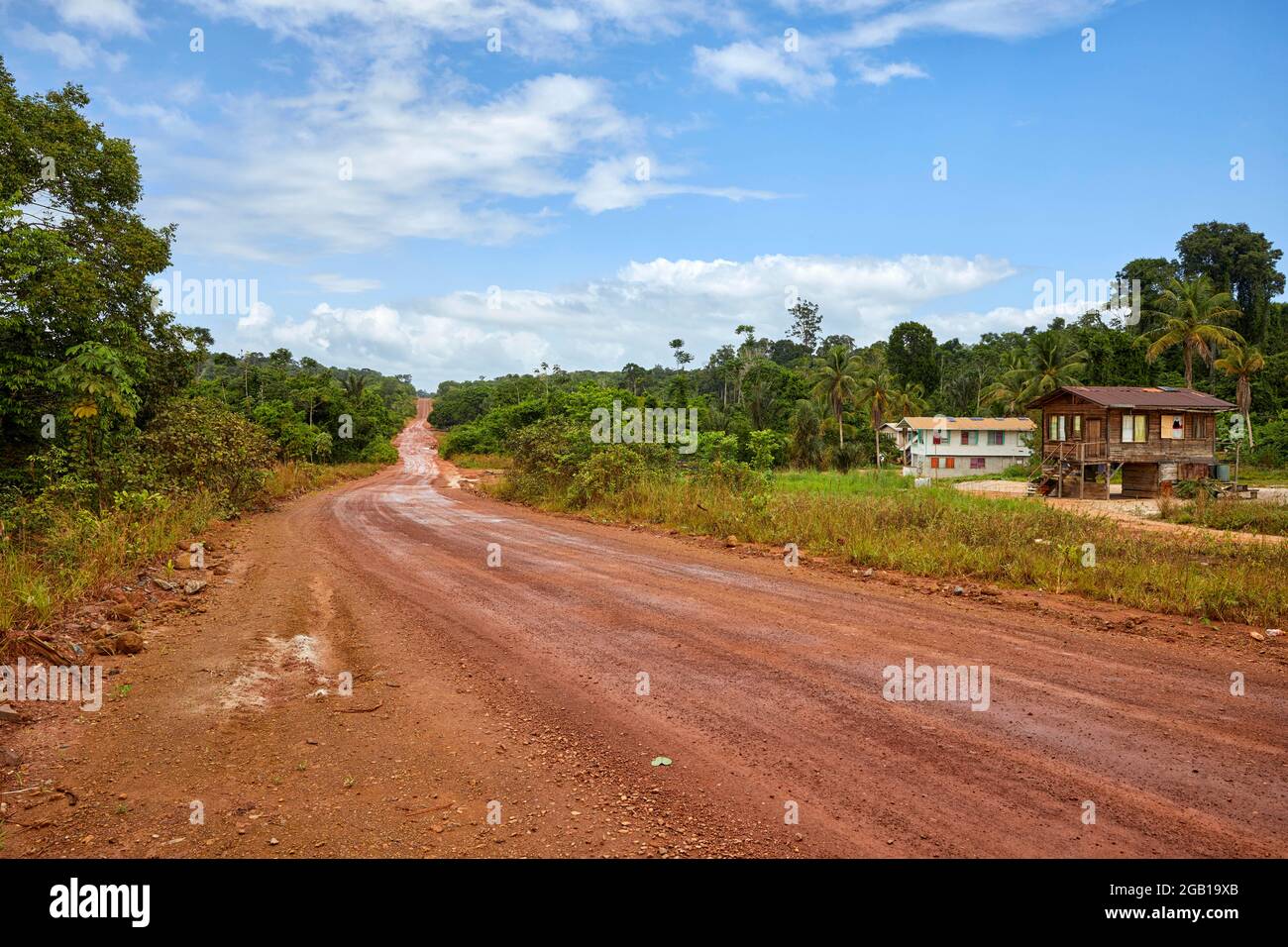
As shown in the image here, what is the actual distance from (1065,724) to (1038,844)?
5.48 ft

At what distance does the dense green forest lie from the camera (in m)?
46.3

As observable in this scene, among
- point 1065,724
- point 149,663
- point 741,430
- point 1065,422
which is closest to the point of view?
point 1065,724

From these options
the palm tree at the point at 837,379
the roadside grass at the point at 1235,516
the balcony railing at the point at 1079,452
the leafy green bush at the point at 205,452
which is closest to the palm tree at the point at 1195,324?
the balcony railing at the point at 1079,452

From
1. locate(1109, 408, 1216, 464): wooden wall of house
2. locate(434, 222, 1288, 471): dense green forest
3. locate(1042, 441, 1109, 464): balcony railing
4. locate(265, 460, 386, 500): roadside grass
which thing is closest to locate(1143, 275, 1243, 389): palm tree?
locate(434, 222, 1288, 471): dense green forest

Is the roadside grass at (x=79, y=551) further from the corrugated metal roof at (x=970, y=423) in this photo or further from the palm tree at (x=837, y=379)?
the corrugated metal roof at (x=970, y=423)

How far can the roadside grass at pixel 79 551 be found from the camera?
6945mm

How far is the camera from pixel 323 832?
357 centimetres

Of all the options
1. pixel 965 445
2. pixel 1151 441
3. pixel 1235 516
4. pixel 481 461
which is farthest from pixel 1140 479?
pixel 481 461

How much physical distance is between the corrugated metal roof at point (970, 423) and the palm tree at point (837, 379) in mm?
5619

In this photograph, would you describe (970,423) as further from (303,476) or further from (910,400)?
(303,476)

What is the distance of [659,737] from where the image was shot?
15.5 ft
